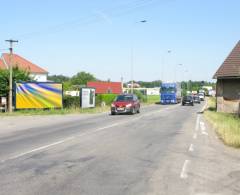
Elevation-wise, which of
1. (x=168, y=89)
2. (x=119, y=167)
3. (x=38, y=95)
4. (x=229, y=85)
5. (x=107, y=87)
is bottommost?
(x=119, y=167)

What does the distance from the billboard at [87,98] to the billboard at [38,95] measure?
11.1 ft

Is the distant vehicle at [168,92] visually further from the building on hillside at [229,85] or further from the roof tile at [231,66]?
the building on hillside at [229,85]

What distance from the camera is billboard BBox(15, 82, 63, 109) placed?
41.8 meters

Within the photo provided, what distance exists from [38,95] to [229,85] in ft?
56.8

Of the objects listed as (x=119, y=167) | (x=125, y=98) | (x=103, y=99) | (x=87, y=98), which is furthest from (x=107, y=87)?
(x=119, y=167)

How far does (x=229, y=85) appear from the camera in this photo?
3853 cm

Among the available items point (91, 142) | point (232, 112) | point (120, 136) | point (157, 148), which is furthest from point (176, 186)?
point (232, 112)

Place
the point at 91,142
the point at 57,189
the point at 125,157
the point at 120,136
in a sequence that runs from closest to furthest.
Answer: the point at 57,189 < the point at 125,157 < the point at 91,142 < the point at 120,136

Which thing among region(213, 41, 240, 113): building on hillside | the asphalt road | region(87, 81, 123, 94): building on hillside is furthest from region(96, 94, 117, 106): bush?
region(87, 81, 123, 94): building on hillside

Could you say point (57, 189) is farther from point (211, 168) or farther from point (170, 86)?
point (170, 86)

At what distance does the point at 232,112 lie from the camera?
3803 cm

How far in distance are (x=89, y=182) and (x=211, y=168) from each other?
3.37 metres

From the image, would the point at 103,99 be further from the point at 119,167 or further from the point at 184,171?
the point at 184,171

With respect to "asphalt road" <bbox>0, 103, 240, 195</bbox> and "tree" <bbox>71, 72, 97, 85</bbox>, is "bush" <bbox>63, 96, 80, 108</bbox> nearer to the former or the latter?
"asphalt road" <bbox>0, 103, 240, 195</bbox>
